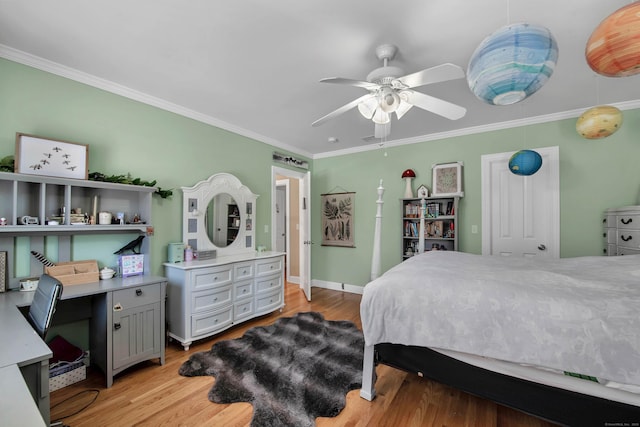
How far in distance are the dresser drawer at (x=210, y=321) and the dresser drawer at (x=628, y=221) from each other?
13.6ft

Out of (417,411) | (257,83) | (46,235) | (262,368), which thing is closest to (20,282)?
(46,235)

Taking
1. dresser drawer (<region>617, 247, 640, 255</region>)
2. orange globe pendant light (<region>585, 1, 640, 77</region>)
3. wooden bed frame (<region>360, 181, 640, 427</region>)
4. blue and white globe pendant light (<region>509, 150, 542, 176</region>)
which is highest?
orange globe pendant light (<region>585, 1, 640, 77</region>)

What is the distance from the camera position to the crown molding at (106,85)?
2.02 metres

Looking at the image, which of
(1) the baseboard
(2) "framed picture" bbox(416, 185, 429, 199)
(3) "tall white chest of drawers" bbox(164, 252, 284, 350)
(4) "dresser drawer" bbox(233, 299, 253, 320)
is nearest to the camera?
(3) "tall white chest of drawers" bbox(164, 252, 284, 350)

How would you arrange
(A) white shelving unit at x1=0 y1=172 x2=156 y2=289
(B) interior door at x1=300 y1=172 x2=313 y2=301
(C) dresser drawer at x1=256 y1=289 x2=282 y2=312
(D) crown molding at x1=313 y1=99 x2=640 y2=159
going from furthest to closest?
(B) interior door at x1=300 y1=172 x2=313 y2=301
(C) dresser drawer at x1=256 y1=289 x2=282 y2=312
(D) crown molding at x1=313 y1=99 x2=640 y2=159
(A) white shelving unit at x1=0 y1=172 x2=156 y2=289

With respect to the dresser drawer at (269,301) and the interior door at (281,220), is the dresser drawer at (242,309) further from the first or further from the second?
the interior door at (281,220)

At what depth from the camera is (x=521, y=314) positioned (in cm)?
135

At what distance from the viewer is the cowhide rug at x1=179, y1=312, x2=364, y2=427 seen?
5.88ft

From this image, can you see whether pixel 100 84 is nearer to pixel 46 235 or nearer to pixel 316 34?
pixel 46 235

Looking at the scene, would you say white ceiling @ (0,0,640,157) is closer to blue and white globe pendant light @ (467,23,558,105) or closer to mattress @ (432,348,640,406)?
blue and white globe pendant light @ (467,23,558,105)

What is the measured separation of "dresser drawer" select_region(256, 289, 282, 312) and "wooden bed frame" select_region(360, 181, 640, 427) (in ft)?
5.84

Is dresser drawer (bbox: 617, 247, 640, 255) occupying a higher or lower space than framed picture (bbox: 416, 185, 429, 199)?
lower

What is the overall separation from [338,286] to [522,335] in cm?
362

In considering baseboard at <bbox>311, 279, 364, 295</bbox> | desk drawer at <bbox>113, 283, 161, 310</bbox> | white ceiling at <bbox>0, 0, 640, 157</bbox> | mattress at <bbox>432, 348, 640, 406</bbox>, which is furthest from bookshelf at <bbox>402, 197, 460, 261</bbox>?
desk drawer at <bbox>113, 283, 161, 310</bbox>
